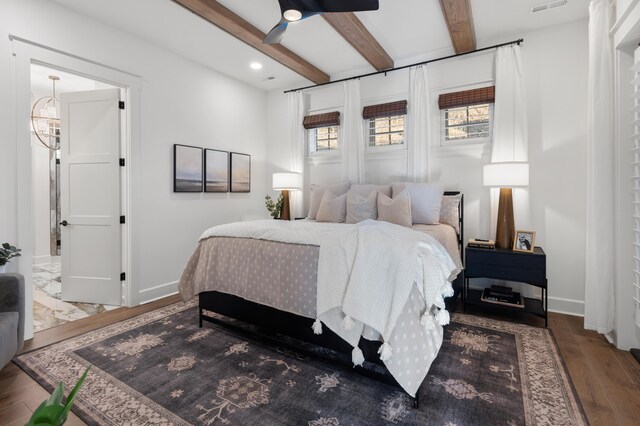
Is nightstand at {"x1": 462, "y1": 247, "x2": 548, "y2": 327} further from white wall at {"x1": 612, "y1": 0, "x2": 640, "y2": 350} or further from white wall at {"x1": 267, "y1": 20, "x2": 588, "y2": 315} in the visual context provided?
white wall at {"x1": 612, "y1": 0, "x2": 640, "y2": 350}

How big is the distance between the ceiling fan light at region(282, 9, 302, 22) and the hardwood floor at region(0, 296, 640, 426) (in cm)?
297

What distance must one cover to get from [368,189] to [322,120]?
1515mm

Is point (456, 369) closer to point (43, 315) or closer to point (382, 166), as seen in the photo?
point (382, 166)

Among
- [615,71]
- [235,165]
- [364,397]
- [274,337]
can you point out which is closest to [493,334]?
[364,397]

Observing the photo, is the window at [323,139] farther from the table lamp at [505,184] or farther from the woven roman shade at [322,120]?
the table lamp at [505,184]

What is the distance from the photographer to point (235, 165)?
4.93 metres

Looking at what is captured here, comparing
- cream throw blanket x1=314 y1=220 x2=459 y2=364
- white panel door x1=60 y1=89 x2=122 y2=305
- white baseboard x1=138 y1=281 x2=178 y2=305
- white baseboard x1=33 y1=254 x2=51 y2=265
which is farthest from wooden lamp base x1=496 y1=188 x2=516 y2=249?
white baseboard x1=33 y1=254 x2=51 y2=265

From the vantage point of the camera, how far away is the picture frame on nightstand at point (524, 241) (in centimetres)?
315

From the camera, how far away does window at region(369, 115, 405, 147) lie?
4422 millimetres

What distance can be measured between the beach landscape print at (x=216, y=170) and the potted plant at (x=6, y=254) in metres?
2.16

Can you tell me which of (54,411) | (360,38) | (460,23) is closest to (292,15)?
(360,38)

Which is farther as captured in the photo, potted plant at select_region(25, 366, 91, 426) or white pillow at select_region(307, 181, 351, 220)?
white pillow at select_region(307, 181, 351, 220)

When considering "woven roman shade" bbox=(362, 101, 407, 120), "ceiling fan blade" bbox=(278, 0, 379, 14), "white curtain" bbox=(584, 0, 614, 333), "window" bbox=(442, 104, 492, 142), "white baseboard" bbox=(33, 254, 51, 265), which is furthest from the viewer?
"white baseboard" bbox=(33, 254, 51, 265)

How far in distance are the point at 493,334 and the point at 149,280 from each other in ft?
12.1
